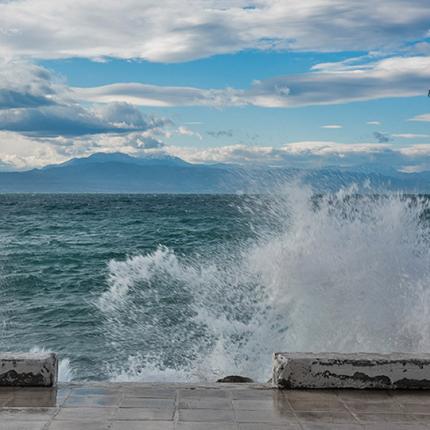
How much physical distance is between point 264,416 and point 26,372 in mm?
2023

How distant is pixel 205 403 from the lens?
15.8ft

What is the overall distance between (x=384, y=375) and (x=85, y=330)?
29.5 feet

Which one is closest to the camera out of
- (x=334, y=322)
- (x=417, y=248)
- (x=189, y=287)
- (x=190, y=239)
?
(x=334, y=322)

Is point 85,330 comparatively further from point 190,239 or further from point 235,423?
point 190,239

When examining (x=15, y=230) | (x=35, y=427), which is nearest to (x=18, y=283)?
(x=35, y=427)

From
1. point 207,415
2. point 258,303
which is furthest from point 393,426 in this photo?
point 258,303

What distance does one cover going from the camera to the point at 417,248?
480 inches

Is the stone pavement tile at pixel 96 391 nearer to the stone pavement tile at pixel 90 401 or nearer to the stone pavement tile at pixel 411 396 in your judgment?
the stone pavement tile at pixel 90 401

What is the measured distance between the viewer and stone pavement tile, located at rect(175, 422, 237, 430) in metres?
4.25

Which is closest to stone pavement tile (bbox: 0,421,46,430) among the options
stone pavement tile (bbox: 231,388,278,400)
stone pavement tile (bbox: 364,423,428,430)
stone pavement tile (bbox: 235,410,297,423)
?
stone pavement tile (bbox: 235,410,297,423)

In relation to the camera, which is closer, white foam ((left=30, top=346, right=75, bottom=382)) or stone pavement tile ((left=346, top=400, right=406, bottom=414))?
stone pavement tile ((left=346, top=400, right=406, bottom=414))

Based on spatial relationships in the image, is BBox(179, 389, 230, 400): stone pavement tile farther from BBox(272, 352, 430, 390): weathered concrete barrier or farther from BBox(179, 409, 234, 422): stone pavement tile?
BBox(272, 352, 430, 390): weathered concrete barrier

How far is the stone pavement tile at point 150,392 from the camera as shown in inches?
196

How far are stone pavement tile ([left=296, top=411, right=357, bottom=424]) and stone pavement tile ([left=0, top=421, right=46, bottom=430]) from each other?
5.91 ft
